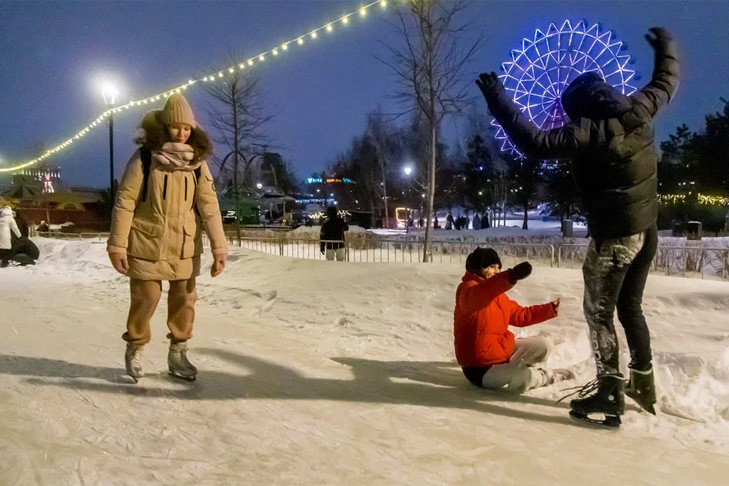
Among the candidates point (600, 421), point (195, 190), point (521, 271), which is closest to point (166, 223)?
point (195, 190)

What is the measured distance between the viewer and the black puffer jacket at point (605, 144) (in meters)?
3.23

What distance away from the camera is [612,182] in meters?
3.41

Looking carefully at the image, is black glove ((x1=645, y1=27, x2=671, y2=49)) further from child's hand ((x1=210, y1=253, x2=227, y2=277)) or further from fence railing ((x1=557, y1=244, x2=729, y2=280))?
fence railing ((x1=557, y1=244, x2=729, y2=280))

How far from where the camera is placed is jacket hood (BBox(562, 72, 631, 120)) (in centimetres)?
335

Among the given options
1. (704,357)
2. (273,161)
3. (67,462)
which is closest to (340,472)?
(67,462)

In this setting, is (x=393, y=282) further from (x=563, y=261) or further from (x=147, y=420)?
(x=563, y=261)

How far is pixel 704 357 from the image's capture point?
4234 millimetres

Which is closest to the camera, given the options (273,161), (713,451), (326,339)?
(713,451)

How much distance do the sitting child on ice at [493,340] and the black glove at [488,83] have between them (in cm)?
133

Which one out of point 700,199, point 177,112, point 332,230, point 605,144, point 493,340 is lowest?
point 493,340

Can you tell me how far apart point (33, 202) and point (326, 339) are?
162 feet

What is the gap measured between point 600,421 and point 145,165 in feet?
11.1

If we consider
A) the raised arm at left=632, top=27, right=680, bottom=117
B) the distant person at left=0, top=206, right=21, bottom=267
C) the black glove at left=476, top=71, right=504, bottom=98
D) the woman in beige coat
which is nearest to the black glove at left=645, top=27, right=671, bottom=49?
the raised arm at left=632, top=27, right=680, bottom=117

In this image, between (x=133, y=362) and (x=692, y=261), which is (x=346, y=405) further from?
(x=692, y=261)
